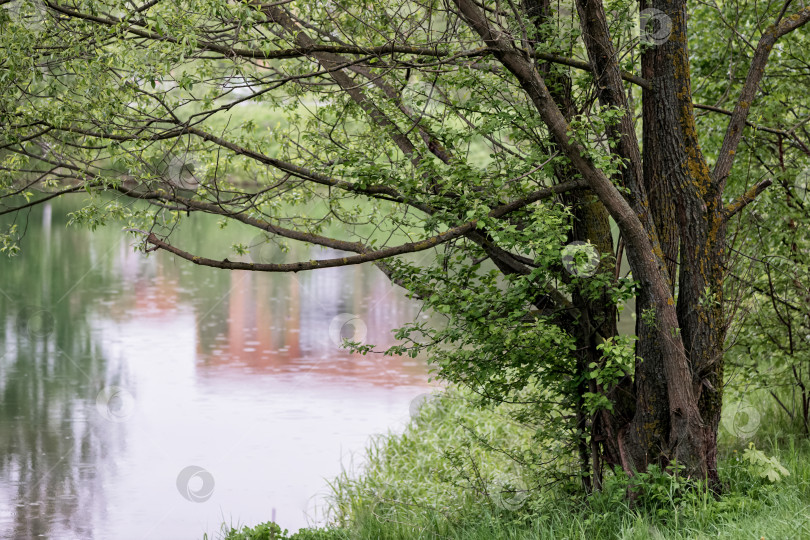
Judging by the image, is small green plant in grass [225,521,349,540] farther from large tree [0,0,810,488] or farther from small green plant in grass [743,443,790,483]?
small green plant in grass [743,443,790,483]

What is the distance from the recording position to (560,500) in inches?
258

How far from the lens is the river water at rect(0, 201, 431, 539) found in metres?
9.50

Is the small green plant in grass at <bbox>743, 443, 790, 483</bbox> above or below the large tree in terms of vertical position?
below

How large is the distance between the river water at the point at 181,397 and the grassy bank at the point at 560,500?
1.00 meters

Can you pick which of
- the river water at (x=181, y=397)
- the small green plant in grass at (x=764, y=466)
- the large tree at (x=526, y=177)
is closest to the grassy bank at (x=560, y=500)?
the small green plant in grass at (x=764, y=466)

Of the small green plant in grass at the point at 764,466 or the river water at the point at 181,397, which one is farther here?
the river water at the point at 181,397

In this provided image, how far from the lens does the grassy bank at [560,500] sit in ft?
17.7

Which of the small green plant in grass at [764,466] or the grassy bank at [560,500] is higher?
the small green plant in grass at [764,466]

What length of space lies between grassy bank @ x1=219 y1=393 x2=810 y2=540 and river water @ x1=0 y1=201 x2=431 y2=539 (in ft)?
3.29

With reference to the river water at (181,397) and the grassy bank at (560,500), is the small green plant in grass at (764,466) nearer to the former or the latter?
the grassy bank at (560,500)

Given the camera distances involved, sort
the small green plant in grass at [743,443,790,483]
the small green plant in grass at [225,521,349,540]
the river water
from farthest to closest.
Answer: the river water < the small green plant in grass at [225,521,349,540] < the small green plant in grass at [743,443,790,483]

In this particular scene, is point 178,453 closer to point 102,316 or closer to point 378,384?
point 378,384

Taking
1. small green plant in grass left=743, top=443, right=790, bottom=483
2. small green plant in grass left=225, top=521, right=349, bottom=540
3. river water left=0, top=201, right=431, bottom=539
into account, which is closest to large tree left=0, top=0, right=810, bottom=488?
small green plant in grass left=743, top=443, right=790, bottom=483

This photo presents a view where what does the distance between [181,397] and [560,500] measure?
853cm
